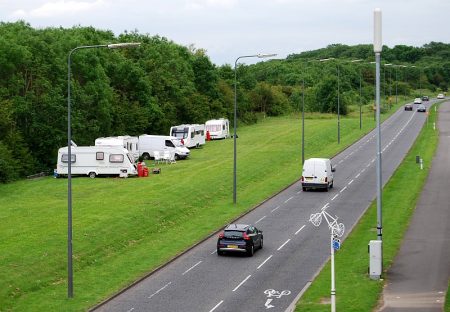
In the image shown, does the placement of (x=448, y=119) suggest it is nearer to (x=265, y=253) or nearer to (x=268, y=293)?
(x=265, y=253)

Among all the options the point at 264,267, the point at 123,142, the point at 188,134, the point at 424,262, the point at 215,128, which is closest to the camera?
the point at 424,262

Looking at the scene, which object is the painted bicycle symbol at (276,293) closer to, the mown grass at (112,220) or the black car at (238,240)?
the mown grass at (112,220)

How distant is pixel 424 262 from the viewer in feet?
125

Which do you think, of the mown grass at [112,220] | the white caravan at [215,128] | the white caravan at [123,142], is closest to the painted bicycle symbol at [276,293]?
the mown grass at [112,220]

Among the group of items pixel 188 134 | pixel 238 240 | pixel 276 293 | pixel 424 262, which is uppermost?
pixel 188 134

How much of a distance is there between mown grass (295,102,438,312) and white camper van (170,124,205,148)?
89.8 feet

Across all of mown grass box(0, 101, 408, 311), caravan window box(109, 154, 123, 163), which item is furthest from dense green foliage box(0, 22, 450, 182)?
caravan window box(109, 154, 123, 163)

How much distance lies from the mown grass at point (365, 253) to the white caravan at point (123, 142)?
2461 centimetres

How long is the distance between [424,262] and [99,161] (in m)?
36.3

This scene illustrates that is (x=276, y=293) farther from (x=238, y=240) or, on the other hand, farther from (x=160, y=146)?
(x=160, y=146)

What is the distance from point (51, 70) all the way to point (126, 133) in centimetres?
1586

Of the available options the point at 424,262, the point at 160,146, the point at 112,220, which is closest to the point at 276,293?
the point at 424,262

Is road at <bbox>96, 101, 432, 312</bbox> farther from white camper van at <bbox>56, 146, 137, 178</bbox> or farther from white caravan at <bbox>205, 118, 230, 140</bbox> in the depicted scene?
white caravan at <bbox>205, 118, 230, 140</bbox>

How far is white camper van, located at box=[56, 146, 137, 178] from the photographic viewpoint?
6781 centimetres
